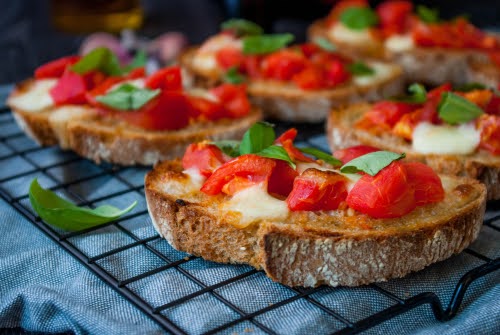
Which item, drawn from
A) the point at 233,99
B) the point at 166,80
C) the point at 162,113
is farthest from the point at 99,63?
the point at 233,99

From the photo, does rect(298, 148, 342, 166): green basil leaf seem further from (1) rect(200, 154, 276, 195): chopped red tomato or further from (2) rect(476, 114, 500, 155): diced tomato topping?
(2) rect(476, 114, 500, 155): diced tomato topping

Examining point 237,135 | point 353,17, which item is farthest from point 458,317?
point 353,17

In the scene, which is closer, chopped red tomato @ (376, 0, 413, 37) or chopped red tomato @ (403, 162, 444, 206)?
chopped red tomato @ (403, 162, 444, 206)

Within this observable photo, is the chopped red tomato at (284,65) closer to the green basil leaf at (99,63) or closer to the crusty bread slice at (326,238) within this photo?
the green basil leaf at (99,63)

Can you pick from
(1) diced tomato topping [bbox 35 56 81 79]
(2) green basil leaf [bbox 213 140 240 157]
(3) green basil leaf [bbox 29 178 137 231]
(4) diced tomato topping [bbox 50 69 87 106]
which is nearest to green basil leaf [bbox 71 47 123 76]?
(4) diced tomato topping [bbox 50 69 87 106]

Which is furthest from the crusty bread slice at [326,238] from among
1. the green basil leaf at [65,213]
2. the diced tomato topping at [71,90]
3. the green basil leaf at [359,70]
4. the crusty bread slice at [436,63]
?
the crusty bread slice at [436,63]
